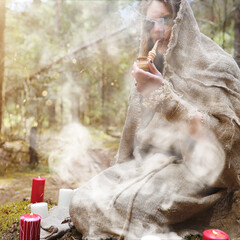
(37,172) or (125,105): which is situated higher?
(125,105)

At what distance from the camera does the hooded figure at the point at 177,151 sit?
1.61 meters

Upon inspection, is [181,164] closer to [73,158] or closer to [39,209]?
[39,209]

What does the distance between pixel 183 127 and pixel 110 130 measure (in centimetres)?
583

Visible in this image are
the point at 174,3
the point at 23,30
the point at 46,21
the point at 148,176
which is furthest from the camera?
the point at 46,21

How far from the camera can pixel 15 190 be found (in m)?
3.36

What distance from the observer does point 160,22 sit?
1.88 meters

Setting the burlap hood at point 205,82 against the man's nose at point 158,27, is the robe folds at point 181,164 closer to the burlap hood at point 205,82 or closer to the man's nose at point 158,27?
the burlap hood at point 205,82

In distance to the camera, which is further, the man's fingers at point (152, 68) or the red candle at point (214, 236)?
the man's fingers at point (152, 68)

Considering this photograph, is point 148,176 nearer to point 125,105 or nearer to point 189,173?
point 189,173

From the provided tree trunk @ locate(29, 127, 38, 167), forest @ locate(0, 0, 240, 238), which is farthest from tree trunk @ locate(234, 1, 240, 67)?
tree trunk @ locate(29, 127, 38, 167)

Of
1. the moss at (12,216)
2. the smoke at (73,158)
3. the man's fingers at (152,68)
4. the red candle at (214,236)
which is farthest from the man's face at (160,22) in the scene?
the smoke at (73,158)

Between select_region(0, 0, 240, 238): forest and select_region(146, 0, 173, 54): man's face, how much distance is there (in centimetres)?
136

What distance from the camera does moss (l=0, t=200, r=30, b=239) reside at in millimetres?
2162

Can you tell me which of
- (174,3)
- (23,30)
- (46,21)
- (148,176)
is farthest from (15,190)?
(46,21)
